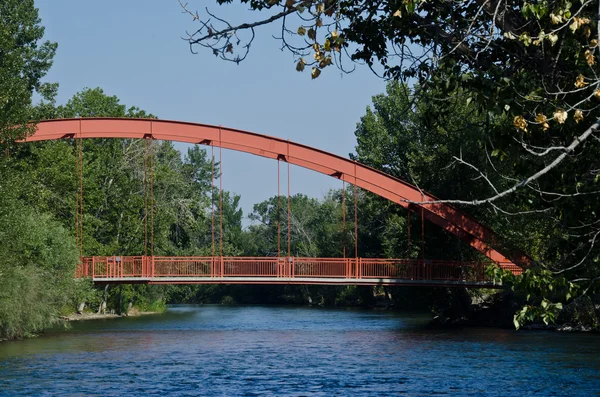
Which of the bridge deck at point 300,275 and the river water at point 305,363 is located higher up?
the bridge deck at point 300,275

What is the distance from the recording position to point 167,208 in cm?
5719

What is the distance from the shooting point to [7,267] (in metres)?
29.9

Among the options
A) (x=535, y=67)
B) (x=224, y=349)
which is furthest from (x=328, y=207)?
(x=535, y=67)

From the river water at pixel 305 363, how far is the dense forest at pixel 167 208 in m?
1.88

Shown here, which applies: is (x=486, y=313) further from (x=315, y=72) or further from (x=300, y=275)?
(x=315, y=72)

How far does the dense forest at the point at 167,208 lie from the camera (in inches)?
1136

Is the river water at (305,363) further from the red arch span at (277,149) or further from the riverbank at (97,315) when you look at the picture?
the riverbank at (97,315)

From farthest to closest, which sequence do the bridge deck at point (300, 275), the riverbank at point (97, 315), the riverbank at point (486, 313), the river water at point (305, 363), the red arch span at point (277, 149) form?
the riverbank at point (97, 315) → the riverbank at point (486, 313) → the red arch span at point (277, 149) → the bridge deck at point (300, 275) → the river water at point (305, 363)

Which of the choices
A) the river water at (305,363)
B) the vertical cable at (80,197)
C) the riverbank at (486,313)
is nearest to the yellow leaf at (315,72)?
the river water at (305,363)

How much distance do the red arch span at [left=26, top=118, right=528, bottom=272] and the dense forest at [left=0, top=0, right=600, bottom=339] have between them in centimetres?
99

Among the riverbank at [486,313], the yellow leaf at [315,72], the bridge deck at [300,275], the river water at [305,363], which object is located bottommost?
the river water at [305,363]

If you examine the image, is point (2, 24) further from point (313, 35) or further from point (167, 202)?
point (313, 35)

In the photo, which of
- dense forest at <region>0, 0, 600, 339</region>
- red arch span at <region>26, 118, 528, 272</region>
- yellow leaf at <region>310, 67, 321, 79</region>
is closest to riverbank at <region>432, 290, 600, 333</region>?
dense forest at <region>0, 0, 600, 339</region>

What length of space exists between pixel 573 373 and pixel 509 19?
45.6 ft
